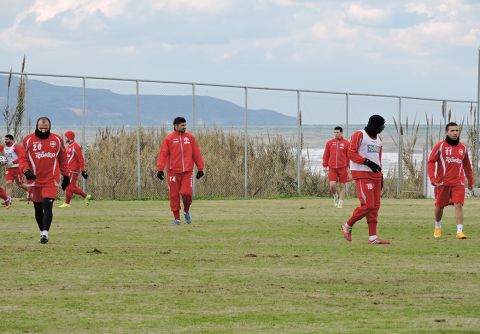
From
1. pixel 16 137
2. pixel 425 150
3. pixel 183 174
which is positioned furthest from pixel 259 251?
pixel 425 150

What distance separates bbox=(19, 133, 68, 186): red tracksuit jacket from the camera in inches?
714

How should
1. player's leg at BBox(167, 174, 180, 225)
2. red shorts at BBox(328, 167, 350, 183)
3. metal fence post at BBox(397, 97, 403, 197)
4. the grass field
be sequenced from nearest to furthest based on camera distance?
1. the grass field
2. player's leg at BBox(167, 174, 180, 225)
3. red shorts at BBox(328, 167, 350, 183)
4. metal fence post at BBox(397, 97, 403, 197)

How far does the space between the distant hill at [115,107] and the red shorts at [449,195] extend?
16.5 metres

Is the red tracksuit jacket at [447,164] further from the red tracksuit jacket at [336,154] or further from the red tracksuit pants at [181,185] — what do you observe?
the red tracksuit jacket at [336,154]

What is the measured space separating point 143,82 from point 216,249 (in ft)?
62.4

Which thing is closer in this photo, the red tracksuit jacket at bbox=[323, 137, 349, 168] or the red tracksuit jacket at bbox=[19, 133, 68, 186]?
the red tracksuit jacket at bbox=[19, 133, 68, 186]

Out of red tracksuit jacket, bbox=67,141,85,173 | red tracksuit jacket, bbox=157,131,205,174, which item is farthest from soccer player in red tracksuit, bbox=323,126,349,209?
red tracksuit jacket, bbox=157,131,205,174

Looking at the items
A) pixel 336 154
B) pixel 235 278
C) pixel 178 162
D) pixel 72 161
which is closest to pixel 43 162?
pixel 178 162

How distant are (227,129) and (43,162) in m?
19.9

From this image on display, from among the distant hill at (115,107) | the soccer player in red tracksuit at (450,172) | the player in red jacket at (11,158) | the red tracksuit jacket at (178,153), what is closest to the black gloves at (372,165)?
the soccer player in red tracksuit at (450,172)

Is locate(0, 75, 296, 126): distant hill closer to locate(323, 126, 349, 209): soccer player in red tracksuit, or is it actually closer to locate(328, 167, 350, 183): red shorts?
locate(323, 126, 349, 209): soccer player in red tracksuit

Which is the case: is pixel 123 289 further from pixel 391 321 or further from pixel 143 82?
pixel 143 82

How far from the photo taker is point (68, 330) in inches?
392

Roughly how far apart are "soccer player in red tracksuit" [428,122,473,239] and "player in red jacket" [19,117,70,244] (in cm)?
593
